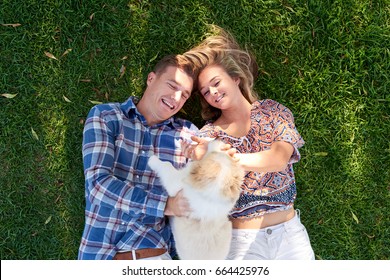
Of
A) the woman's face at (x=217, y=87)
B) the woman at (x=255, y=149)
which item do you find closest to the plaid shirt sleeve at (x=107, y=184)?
the woman at (x=255, y=149)

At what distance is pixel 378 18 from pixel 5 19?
3.82 meters

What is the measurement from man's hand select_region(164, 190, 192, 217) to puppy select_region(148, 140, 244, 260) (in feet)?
0.14

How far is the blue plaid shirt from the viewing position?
348 cm

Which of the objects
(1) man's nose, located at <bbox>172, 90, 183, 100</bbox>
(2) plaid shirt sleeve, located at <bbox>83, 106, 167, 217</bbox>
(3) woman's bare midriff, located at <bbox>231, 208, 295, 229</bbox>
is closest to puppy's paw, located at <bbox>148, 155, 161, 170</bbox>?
(2) plaid shirt sleeve, located at <bbox>83, 106, 167, 217</bbox>

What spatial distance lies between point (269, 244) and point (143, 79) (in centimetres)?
208

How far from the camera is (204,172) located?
2.97 m

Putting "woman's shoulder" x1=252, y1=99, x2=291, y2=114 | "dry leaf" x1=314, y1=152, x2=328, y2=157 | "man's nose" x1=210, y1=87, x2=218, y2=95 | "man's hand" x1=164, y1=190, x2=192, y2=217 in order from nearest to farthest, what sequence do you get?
"man's hand" x1=164, y1=190, x2=192, y2=217 < "man's nose" x1=210, y1=87, x2=218, y2=95 < "woman's shoulder" x1=252, y1=99, x2=291, y2=114 < "dry leaf" x1=314, y1=152, x2=328, y2=157

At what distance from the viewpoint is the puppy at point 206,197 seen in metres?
2.96

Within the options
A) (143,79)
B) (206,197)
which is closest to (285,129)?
(206,197)

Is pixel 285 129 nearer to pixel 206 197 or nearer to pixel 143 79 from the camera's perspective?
pixel 206 197

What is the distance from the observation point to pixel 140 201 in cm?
348

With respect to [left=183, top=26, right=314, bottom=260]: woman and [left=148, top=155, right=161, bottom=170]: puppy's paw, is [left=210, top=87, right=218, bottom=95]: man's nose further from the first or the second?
[left=148, top=155, right=161, bottom=170]: puppy's paw

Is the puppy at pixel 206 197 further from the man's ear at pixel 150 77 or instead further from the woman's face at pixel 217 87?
the man's ear at pixel 150 77

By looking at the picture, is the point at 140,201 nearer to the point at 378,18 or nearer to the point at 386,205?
the point at 386,205
